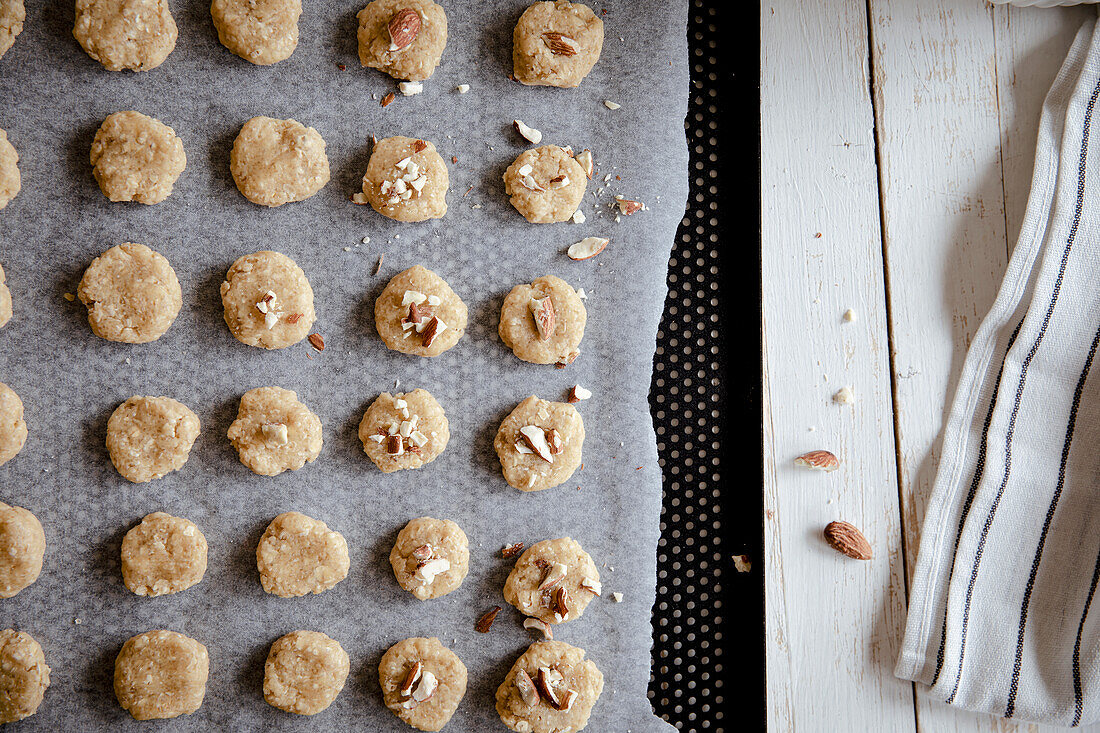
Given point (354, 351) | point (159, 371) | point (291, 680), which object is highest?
point (354, 351)

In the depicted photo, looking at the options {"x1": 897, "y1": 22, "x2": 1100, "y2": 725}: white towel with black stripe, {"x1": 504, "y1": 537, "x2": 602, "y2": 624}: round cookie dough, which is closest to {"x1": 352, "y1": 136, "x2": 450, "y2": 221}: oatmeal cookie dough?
{"x1": 504, "y1": 537, "x2": 602, "y2": 624}: round cookie dough

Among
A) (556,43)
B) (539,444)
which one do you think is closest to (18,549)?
(539,444)

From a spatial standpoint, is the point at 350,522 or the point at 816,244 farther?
the point at 816,244

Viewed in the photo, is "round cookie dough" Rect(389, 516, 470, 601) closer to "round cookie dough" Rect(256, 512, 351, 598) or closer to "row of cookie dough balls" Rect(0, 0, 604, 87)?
"round cookie dough" Rect(256, 512, 351, 598)

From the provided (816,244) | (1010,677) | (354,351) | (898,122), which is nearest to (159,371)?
(354,351)

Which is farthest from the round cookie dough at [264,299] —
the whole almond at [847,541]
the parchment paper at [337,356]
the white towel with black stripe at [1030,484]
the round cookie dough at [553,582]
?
the white towel with black stripe at [1030,484]

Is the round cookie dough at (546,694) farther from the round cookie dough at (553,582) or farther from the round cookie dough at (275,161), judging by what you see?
the round cookie dough at (275,161)

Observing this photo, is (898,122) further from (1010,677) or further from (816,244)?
(1010,677)
